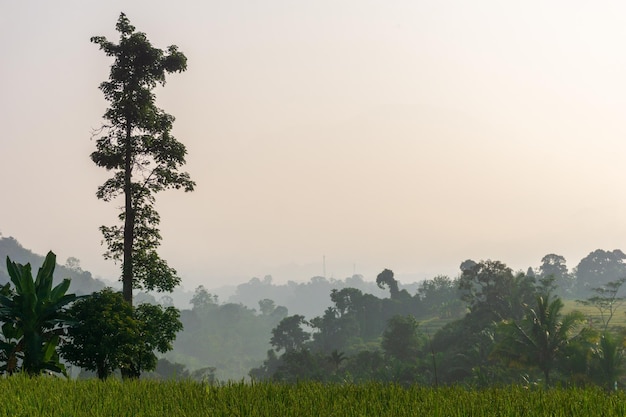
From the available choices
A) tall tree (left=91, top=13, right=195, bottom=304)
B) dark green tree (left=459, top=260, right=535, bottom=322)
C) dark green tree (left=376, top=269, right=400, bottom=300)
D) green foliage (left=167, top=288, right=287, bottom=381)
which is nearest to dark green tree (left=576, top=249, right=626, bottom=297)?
dark green tree (left=376, top=269, right=400, bottom=300)

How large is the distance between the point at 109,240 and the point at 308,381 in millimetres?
13002

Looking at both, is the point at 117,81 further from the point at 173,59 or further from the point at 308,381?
the point at 308,381

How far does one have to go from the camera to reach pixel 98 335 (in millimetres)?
14344

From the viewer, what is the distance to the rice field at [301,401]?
214 inches

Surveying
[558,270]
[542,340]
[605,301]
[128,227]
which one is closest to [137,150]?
[128,227]

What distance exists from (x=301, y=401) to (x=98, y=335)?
411 inches

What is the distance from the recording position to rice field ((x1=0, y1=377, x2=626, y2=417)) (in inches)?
214

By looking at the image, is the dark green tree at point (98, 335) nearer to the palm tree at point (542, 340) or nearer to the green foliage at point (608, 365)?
the palm tree at point (542, 340)

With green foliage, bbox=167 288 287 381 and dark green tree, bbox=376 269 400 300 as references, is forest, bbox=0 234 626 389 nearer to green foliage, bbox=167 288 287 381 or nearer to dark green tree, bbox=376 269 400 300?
dark green tree, bbox=376 269 400 300

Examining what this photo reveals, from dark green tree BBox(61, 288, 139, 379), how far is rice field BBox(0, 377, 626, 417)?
Answer: 6770 mm

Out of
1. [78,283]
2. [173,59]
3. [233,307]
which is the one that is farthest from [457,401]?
[78,283]

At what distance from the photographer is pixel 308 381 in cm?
753

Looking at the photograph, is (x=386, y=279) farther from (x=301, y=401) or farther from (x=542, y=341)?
(x=301, y=401)

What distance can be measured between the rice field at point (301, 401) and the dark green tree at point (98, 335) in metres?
6.77
